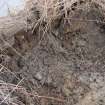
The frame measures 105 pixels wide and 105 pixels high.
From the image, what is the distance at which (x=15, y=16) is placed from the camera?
242cm

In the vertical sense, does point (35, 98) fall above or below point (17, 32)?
below

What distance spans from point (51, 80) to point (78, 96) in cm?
19

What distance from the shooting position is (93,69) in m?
2.24

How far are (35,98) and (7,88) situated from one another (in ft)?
0.57

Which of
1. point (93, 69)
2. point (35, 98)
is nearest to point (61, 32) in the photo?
point (93, 69)

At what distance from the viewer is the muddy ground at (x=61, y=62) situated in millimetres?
2125

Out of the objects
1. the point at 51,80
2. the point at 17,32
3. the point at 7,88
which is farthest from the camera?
the point at 17,32

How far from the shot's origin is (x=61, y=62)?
2.27m

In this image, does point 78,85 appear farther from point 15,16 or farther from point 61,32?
point 15,16

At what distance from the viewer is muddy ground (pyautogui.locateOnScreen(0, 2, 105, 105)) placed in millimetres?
2125

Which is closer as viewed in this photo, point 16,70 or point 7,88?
point 7,88

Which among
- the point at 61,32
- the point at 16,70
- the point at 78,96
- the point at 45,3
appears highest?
the point at 45,3

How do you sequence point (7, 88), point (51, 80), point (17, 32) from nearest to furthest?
point (7, 88) < point (51, 80) < point (17, 32)

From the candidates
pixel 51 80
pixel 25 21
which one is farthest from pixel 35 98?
pixel 25 21
